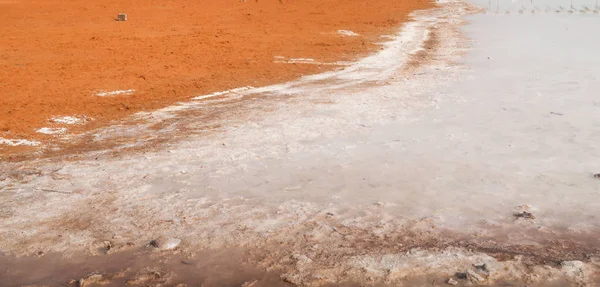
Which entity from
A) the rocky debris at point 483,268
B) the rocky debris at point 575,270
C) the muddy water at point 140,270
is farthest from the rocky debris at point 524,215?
the muddy water at point 140,270

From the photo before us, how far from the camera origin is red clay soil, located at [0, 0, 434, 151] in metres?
9.66

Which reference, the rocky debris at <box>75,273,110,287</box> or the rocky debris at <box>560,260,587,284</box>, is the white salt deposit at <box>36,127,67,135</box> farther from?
the rocky debris at <box>560,260,587,284</box>

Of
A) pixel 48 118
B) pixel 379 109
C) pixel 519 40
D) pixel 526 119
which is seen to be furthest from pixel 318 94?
pixel 519 40

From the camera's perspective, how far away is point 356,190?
5.60 m

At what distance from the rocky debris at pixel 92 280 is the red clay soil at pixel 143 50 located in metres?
4.01

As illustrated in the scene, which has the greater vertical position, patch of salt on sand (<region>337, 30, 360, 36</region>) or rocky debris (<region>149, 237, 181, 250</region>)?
rocky debris (<region>149, 237, 181, 250</region>)

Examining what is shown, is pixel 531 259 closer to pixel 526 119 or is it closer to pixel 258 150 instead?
pixel 258 150

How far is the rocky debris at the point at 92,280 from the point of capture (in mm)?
4102

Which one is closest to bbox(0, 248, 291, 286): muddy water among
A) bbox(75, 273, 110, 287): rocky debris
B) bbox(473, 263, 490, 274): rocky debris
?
bbox(75, 273, 110, 287): rocky debris

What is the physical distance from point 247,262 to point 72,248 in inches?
50.5

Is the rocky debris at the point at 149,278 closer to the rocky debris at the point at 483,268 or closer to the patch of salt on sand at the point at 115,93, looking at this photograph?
the rocky debris at the point at 483,268

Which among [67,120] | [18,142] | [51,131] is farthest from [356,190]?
[67,120]

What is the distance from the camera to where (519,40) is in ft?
53.5

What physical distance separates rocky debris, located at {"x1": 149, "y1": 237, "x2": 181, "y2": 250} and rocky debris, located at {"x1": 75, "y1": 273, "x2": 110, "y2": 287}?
0.51m
